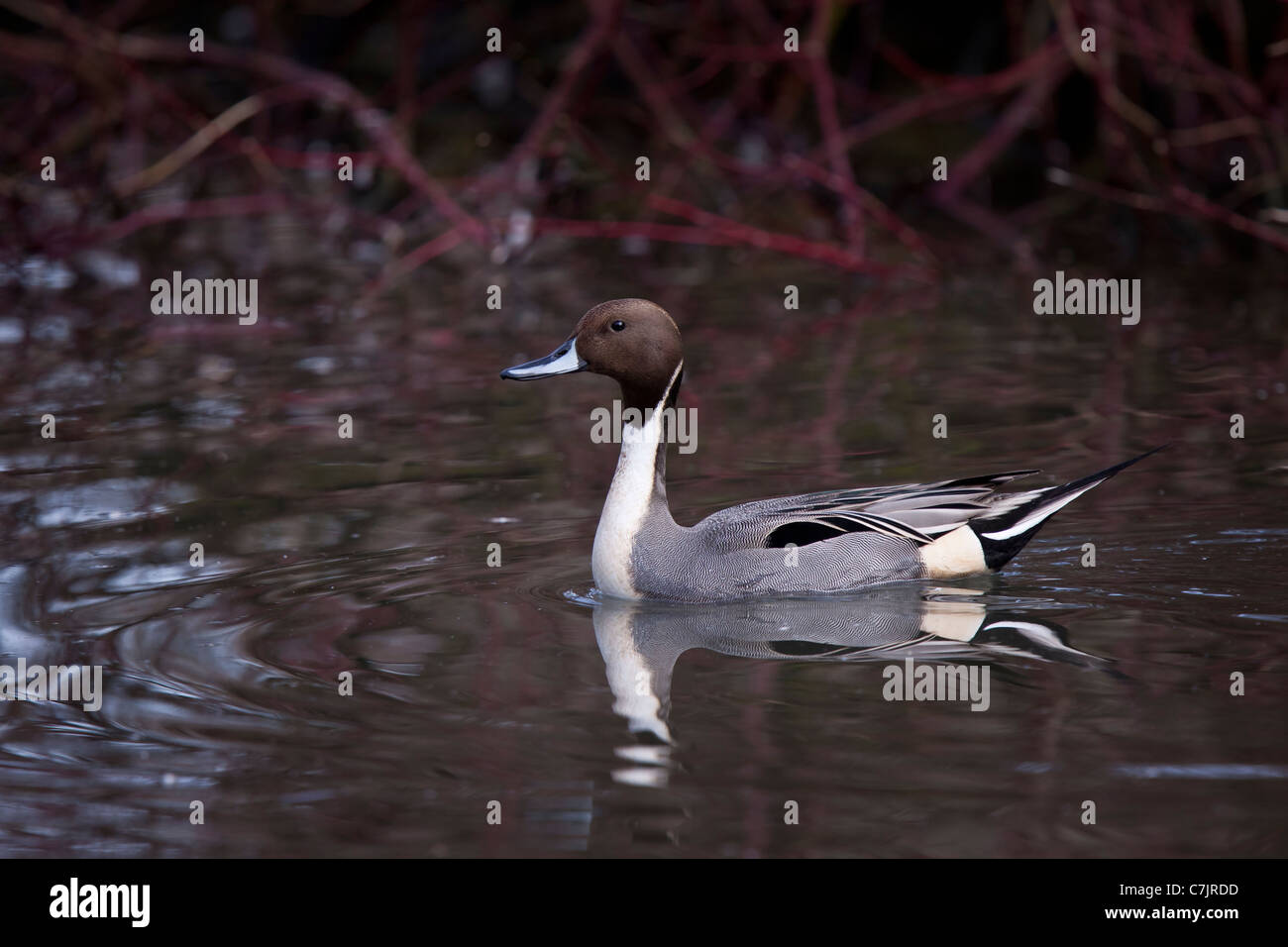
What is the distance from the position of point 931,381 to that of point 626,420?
3.74 m

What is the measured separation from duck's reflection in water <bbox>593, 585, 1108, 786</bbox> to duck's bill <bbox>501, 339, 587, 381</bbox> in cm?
85

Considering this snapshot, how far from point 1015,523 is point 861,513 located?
566 millimetres

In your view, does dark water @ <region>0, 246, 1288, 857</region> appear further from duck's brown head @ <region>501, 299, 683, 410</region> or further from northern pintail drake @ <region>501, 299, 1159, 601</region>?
duck's brown head @ <region>501, 299, 683, 410</region>

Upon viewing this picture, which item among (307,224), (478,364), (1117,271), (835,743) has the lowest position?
(835,743)

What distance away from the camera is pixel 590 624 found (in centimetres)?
616

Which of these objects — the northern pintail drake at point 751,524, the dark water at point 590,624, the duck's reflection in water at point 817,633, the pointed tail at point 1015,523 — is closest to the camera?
the dark water at point 590,624

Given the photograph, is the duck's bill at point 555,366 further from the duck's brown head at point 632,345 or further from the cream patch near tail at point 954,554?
the cream patch near tail at point 954,554

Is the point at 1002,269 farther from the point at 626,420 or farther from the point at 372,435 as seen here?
the point at 626,420

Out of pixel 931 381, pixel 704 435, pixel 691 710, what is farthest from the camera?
pixel 931 381

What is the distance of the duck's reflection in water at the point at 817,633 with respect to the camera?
220 inches

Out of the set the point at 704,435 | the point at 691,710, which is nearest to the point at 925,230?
the point at 704,435

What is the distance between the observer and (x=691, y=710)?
5234 mm

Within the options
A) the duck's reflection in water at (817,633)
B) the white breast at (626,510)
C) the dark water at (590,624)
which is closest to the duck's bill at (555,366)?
the white breast at (626,510)

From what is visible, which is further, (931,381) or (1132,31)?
(1132,31)
